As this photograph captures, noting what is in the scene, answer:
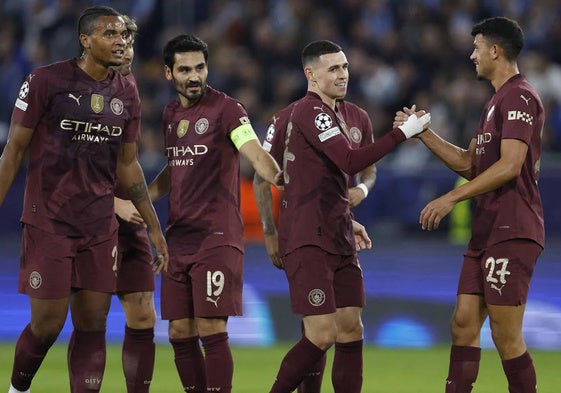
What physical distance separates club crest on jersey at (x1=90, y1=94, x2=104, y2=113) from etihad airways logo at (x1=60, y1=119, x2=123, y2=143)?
83 millimetres

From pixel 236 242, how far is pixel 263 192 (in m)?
0.43

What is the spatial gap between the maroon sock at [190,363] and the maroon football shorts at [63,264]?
591 mm

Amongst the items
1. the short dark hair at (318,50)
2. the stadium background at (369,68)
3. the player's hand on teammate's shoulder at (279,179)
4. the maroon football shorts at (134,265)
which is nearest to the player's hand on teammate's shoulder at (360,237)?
the player's hand on teammate's shoulder at (279,179)

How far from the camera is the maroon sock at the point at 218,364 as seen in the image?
7047mm

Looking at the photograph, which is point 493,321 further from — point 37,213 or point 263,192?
point 37,213

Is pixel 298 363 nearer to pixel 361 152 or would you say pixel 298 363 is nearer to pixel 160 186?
pixel 361 152

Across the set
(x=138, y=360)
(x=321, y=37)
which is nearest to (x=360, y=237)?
(x=138, y=360)

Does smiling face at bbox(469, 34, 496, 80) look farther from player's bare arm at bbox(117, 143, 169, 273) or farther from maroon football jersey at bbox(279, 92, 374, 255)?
player's bare arm at bbox(117, 143, 169, 273)

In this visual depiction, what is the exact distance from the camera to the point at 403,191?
15562 millimetres

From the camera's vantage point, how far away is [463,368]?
7004 millimetres

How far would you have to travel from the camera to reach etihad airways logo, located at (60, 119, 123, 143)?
684 cm

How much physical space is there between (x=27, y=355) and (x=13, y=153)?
1.15m

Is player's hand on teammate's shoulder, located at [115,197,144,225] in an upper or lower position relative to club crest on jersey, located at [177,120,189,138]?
lower

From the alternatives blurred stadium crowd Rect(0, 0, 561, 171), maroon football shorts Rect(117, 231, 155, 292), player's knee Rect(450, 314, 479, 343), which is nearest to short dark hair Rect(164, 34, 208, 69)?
maroon football shorts Rect(117, 231, 155, 292)
